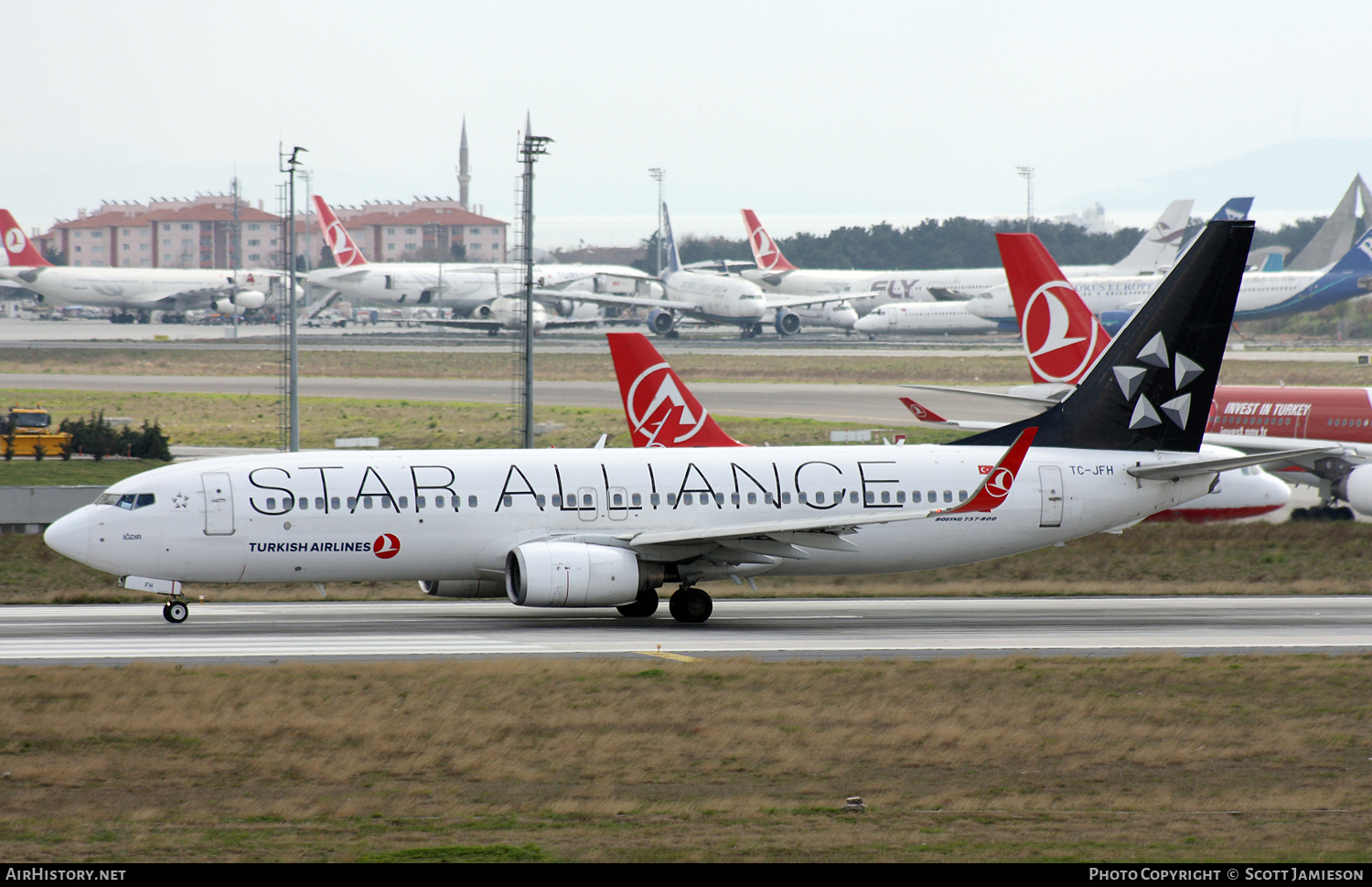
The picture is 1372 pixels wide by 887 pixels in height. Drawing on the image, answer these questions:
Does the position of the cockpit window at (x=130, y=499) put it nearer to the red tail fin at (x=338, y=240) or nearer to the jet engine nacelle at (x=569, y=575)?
the jet engine nacelle at (x=569, y=575)

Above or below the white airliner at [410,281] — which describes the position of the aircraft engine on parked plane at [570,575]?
below

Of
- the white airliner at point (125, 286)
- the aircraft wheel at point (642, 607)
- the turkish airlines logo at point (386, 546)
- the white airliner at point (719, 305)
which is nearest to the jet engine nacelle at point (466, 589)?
the turkish airlines logo at point (386, 546)

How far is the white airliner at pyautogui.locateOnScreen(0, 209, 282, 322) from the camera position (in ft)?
537

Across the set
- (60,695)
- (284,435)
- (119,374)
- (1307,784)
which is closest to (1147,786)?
(1307,784)

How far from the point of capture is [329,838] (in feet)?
50.2

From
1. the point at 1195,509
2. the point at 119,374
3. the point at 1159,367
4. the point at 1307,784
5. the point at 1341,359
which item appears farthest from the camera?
the point at 1341,359

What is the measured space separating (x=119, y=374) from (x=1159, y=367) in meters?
79.8

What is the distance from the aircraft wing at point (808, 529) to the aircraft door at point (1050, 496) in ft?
5.39

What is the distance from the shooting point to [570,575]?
30.7 metres

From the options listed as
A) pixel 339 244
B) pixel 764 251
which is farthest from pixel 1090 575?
pixel 764 251

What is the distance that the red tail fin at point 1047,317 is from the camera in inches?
1604

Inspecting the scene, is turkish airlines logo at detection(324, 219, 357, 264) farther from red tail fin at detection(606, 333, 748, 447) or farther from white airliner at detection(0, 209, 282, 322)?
red tail fin at detection(606, 333, 748, 447)

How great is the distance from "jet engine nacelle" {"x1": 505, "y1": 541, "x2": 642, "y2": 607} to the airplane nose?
887 centimetres

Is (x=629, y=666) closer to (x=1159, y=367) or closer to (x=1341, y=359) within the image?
(x=1159, y=367)
